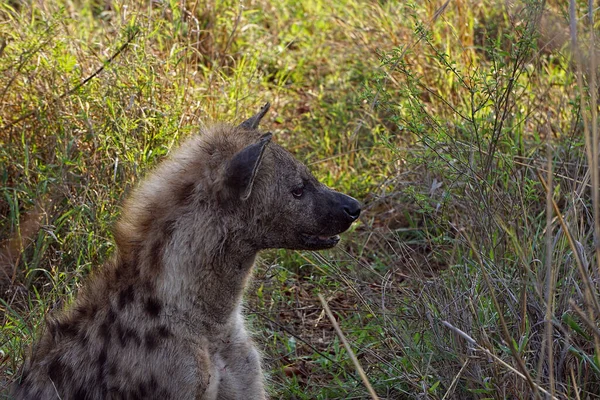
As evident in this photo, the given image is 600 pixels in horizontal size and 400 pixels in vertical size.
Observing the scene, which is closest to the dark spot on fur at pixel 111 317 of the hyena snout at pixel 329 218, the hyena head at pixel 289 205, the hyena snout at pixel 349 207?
the hyena head at pixel 289 205

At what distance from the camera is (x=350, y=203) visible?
3193 mm

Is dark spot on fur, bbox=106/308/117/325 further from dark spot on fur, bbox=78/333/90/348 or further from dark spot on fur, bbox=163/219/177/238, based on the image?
dark spot on fur, bbox=163/219/177/238

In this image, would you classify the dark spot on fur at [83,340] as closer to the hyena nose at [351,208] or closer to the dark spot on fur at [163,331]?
the dark spot on fur at [163,331]

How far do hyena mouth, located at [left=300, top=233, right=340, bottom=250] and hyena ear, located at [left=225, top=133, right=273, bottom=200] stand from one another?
310 mm

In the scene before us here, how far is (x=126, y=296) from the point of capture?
2.99 m

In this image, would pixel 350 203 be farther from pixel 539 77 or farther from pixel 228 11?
pixel 228 11

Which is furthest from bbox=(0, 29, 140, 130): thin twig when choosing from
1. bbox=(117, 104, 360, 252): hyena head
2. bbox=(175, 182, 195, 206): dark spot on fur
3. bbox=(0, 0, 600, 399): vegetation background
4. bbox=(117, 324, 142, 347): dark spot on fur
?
bbox=(117, 324, 142, 347): dark spot on fur

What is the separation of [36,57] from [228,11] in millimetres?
1430

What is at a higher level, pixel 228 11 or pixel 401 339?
pixel 228 11

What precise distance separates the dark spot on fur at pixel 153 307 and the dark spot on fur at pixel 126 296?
6 centimetres

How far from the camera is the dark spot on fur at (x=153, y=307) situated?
9.73 ft

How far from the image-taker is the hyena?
292cm

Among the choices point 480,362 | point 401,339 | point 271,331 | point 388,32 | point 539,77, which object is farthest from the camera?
point 388,32

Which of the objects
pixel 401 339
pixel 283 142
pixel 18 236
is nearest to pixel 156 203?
pixel 401 339
